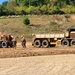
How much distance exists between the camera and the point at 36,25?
7281cm

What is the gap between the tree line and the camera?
101 m

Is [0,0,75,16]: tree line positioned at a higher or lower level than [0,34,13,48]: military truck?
higher

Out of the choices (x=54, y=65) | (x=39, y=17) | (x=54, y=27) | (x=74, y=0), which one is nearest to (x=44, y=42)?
(x=54, y=65)

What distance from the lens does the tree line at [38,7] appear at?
10112 centimetres

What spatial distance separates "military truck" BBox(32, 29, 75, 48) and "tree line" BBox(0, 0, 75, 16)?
186 ft

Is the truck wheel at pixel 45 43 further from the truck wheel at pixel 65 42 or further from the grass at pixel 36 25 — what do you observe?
the grass at pixel 36 25

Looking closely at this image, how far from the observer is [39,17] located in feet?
260

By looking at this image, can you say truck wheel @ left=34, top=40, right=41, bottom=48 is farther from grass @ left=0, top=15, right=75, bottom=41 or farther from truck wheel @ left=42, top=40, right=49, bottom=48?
grass @ left=0, top=15, right=75, bottom=41

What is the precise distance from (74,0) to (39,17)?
150 feet

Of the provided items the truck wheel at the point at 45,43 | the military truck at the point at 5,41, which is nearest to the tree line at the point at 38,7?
the military truck at the point at 5,41

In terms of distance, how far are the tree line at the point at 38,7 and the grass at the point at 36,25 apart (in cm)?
2122

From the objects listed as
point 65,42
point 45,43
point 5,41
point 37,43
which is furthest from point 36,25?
point 65,42

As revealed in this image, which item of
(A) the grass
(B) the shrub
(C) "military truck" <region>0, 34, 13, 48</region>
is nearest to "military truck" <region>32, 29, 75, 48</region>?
(C) "military truck" <region>0, 34, 13, 48</region>

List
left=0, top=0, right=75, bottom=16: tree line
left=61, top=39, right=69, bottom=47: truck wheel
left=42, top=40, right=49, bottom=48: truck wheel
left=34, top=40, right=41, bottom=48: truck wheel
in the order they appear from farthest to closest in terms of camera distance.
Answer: left=0, top=0, right=75, bottom=16: tree line
left=34, top=40, right=41, bottom=48: truck wheel
left=42, top=40, right=49, bottom=48: truck wheel
left=61, top=39, right=69, bottom=47: truck wheel
